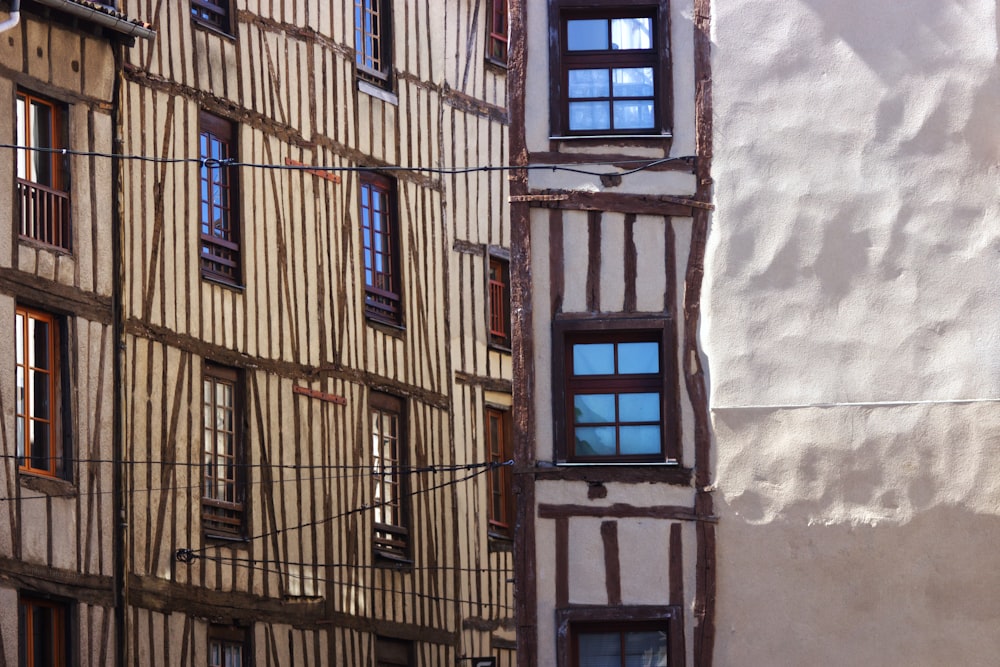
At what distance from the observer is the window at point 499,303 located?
105 feet

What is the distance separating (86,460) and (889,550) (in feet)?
24.4

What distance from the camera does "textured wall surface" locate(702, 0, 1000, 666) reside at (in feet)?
69.8

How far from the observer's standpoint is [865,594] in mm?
21266

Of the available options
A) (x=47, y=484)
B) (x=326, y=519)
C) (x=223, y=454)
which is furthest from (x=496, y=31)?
(x=47, y=484)

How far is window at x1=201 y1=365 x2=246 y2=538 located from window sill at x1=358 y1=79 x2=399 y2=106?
4045mm

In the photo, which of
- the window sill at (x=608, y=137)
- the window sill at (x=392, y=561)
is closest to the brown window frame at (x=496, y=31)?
the window sill at (x=392, y=561)

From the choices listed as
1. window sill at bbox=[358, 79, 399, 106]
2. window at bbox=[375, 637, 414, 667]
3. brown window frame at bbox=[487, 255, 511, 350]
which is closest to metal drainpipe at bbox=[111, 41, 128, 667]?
window sill at bbox=[358, 79, 399, 106]

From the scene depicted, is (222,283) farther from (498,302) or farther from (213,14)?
(498,302)

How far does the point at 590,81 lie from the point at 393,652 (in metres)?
8.80

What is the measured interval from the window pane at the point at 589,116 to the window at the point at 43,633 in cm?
622

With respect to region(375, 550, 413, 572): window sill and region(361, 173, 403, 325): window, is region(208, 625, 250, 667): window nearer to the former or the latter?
region(375, 550, 413, 572): window sill

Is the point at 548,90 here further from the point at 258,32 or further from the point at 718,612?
the point at 258,32

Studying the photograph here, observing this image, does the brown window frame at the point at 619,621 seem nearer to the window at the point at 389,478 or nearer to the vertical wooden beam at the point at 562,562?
the vertical wooden beam at the point at 562,562

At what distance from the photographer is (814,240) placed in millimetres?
21859
